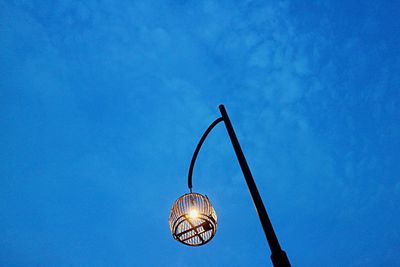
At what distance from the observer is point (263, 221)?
250 cm

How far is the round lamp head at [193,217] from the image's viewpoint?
384 cm

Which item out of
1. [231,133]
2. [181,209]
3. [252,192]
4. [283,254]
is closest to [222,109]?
[231,133]

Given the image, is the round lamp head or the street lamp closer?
the street lamp

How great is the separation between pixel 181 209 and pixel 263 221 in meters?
1.98

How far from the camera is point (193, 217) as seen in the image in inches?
Answer: 149

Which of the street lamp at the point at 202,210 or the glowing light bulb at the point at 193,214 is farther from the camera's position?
the glowing light bulb at the point at 193,214

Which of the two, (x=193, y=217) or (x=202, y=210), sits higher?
(x=202, y=210)

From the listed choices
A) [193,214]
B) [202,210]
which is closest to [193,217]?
[193,214]

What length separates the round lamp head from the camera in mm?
3836

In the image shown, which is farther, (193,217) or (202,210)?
(202,210)

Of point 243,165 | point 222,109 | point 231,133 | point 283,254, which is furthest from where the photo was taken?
point 222,109

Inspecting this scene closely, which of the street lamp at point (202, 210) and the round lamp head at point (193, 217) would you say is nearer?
the street lamp at point (202, 210)

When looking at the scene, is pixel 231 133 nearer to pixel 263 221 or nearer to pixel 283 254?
pixel 263 221

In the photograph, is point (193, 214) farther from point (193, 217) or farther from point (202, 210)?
point (202, 210)
